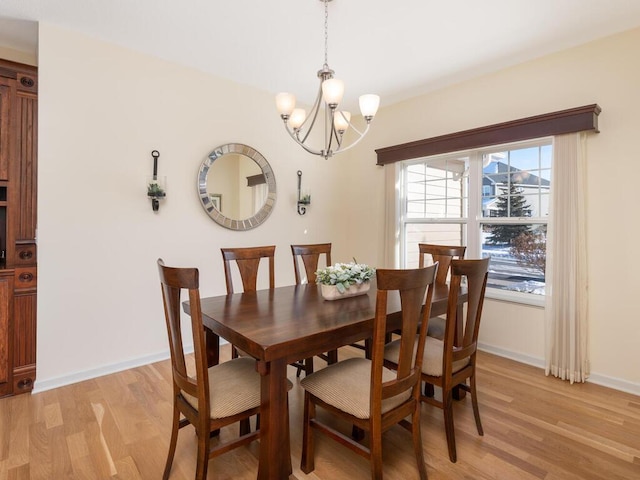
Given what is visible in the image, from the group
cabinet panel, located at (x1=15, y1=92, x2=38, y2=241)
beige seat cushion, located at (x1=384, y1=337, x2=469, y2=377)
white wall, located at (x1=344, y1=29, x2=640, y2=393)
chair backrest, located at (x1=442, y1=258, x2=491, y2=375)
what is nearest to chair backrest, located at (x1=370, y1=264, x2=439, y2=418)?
chair backrest, located at (x1=442, y1=258, x2=491, y2=375)

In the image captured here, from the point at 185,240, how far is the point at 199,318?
2.08 metres

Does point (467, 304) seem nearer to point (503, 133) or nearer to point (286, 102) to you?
point (286, 102)

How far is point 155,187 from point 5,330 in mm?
1510

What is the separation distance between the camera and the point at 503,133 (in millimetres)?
3182

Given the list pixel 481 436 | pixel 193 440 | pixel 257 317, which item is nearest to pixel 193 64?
pixel 257 317

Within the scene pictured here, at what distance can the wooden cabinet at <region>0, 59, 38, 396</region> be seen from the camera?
8.32 ft

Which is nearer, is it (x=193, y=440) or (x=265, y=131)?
(x=193, y=440)

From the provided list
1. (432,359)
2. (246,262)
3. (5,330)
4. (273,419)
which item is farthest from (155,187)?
(432,359)

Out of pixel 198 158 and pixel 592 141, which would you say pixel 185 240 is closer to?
pixel 198 158

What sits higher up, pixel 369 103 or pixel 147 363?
pixel 369 103

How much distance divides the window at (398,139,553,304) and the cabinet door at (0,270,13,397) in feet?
12.1

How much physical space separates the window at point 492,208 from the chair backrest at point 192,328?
2968mm

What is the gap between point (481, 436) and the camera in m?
2.09

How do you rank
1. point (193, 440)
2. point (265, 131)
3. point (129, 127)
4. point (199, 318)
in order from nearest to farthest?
1. point (199, 318)
2. point (193, 440)
3. point (129, 127)
4. point (265, 131)
